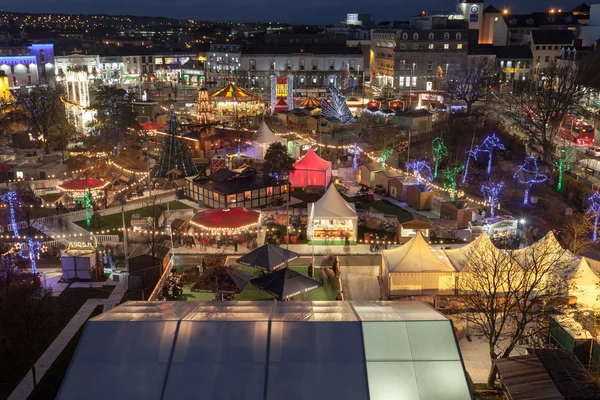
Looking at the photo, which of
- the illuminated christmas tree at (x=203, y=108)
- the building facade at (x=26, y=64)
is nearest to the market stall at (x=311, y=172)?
the illuminated christmas tree at (x=203, y=108)

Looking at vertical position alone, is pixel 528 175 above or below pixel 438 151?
below

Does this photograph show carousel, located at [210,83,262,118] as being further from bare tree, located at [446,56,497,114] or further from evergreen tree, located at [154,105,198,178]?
evergreen tree, located at [154,105,198,178]

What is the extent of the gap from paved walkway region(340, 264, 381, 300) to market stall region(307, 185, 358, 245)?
Result: 257 centimetres

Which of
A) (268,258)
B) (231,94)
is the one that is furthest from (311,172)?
(231,94)

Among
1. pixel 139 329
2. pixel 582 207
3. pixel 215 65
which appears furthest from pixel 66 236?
pixel 215 65

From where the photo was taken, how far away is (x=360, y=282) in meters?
21.7

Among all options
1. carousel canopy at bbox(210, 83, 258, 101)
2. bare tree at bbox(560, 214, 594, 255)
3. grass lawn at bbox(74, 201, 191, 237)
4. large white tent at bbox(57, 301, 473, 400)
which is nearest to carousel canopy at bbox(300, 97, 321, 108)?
carousel canopy at bbox(210, 83, 258, 101)

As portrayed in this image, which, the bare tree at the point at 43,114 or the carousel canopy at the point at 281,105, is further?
the carousel canopy at the point at 281,105

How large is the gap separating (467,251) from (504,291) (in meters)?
2.32

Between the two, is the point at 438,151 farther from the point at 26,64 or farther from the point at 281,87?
the point at 26,64

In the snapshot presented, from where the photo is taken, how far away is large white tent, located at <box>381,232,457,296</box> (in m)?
20.0

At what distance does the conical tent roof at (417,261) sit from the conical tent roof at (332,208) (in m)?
4.97

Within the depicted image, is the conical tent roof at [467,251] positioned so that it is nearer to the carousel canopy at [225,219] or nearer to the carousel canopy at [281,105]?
the carousel canopy at [225,219]

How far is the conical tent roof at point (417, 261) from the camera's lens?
19983mm
